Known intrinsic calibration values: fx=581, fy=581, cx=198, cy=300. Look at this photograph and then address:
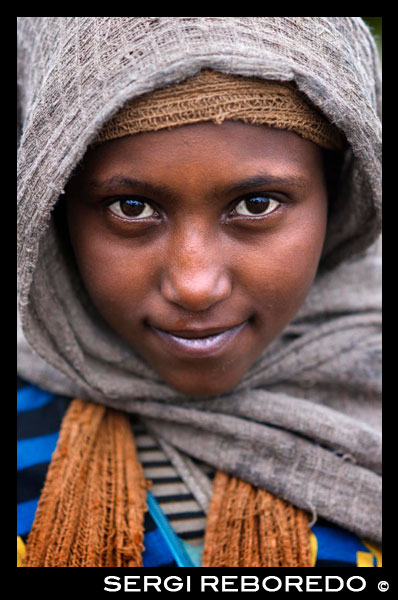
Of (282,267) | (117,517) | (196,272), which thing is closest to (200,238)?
(196,272)

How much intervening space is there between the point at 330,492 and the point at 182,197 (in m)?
0.63

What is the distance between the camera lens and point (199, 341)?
100 cm

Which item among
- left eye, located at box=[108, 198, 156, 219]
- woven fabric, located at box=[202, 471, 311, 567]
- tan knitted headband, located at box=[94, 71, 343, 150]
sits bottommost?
woven fabric, located at box=[202, 471, 311, 567]

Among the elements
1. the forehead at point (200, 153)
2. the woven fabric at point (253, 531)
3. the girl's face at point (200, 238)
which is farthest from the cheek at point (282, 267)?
the woven fabric at point (253, 531)

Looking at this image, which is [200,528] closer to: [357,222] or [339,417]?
[339,417]

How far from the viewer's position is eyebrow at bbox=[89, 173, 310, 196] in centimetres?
88

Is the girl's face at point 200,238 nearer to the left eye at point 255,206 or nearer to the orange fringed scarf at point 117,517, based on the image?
the left eye at point 255,206

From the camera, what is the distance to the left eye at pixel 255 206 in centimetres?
93

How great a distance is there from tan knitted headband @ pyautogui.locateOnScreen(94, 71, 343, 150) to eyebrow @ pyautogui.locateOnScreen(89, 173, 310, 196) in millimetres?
67

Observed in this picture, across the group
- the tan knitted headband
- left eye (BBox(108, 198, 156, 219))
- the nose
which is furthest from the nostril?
the tan knitted headband

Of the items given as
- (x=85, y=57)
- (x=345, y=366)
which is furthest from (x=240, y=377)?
(x=85, y=57)

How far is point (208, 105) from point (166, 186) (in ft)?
0.44

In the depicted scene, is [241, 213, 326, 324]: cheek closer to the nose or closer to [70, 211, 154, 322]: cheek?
the nose

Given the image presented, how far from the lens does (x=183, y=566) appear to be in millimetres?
1028
